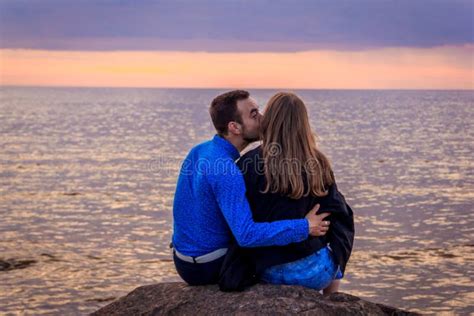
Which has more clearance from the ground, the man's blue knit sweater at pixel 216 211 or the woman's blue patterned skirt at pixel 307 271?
the man's blue knit sweater at pixel 216 211

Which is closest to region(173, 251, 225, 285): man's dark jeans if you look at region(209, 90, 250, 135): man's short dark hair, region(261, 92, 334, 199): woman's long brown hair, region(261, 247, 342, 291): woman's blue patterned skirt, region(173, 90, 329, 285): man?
region(173, 90, 329, 285): man

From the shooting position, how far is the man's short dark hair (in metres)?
5.44

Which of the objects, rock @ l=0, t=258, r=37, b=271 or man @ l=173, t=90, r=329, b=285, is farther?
rock @ l=0, t=258, r=37, b=271

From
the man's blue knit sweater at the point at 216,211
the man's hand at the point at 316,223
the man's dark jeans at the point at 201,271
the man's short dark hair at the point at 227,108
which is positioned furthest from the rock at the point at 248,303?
the man's short dark hair at the point at 227,108

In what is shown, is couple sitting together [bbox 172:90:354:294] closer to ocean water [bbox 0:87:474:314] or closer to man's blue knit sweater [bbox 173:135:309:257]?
man's blue knit sweater [bbox 173:135:309:257]

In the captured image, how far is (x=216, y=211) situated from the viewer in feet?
18.0

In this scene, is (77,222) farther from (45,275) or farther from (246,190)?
(246,190)

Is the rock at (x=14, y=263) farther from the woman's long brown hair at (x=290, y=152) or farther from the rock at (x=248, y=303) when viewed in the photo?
the woman's long brown hair at (x=290, y=152)

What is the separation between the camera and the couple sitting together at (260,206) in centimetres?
526

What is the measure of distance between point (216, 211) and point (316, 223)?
2.61 ft

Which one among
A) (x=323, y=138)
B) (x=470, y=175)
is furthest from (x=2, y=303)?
(x=323, y=138)

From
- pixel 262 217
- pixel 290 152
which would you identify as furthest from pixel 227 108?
pixel 262 217

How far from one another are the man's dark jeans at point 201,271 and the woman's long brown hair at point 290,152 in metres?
0.80

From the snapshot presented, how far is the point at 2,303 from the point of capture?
34.4 ft
